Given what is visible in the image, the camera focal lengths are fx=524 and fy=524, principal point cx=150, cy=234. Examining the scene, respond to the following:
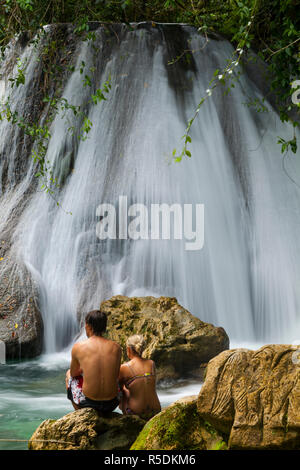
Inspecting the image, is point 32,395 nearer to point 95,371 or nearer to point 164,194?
point 95,371

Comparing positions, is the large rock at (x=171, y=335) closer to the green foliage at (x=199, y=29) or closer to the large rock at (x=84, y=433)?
the green foliage at (x=199, y=29)

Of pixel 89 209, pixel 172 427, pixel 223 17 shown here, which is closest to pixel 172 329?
pixel 172 427

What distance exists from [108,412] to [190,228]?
5.08 m

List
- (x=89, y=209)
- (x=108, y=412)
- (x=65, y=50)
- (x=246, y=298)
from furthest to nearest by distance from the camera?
(x=65, y=50)
(x=89, y=209)
(x=246, y=298)
(x=108, y=412)

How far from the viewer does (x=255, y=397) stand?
9.91 feet

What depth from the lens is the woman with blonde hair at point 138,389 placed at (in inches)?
155

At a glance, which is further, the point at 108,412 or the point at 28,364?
the point at 28,364

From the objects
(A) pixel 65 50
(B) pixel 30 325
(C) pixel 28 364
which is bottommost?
(C) pixel 28 364

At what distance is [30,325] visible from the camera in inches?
293

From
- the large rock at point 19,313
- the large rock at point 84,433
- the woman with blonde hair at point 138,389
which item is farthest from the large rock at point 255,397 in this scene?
the large rock at point 19,313

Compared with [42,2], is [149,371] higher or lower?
lower

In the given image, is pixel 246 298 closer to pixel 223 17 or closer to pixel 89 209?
pixel 89 209

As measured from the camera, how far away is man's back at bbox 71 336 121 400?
379cm

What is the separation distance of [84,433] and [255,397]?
1.21 metres
